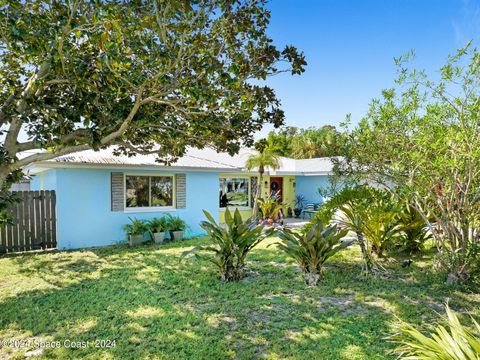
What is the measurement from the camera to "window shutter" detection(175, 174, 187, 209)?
13305 millimetres

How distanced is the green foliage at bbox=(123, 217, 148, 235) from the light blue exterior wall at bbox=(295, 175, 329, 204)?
38.6 ft

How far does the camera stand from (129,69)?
5.39m

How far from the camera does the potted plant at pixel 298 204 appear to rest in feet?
66.1

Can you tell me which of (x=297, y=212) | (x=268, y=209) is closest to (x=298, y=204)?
(x=297, y=212)

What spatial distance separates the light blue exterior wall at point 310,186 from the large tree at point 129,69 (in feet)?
45.6

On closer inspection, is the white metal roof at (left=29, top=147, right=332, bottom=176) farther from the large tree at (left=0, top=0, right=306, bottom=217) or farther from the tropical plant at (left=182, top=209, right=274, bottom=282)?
the large tree at (left=0, top=0, right=306, bottom=217)

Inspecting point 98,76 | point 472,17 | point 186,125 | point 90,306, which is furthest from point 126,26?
point 472,17

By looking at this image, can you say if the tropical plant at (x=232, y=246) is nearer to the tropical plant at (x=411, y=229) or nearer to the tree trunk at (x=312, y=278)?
the tree trunk at (x=312, y=278)

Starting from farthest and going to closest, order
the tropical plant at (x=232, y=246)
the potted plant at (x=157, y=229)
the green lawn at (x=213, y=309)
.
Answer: the potted plant at (x=157, y=229) < the tropical plant at (x=232, y=246) < the green lawn at (x=213, y=309)

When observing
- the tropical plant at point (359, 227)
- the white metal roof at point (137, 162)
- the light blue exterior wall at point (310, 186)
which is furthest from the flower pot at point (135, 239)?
the light blue exterior wall at point (310, 186)

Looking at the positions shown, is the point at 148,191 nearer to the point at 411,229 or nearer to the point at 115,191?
the point at 115,191

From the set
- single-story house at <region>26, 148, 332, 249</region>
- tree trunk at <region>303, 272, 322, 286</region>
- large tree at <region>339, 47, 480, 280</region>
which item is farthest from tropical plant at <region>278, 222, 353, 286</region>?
single-story house at <region>26, 148, 332, 249</region>

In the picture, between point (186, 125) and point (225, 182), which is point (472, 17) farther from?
point (225, 182)

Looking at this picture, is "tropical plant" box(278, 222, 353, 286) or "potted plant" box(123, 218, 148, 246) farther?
"potted plant" box(123, 218, 148, 246)
